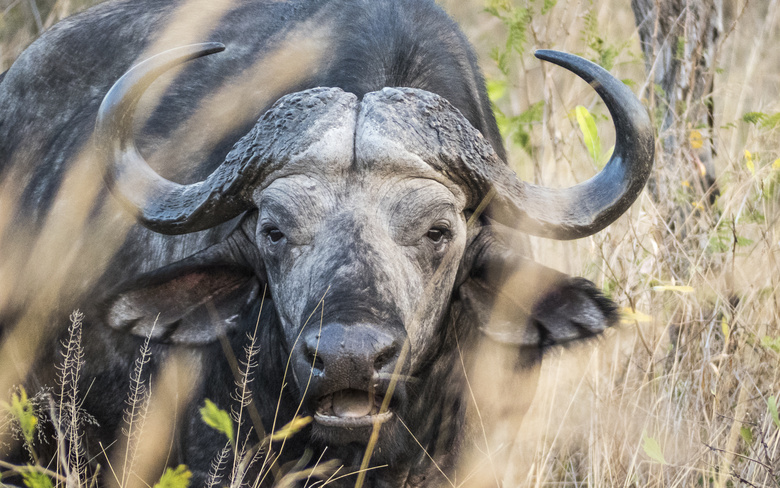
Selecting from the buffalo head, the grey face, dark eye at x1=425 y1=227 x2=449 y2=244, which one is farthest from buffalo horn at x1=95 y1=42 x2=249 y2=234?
dark eye at x1=425 y1=227 x2=449 y2=244

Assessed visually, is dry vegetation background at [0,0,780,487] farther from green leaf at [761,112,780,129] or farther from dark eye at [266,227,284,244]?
dark eye at [266,227,284,244]

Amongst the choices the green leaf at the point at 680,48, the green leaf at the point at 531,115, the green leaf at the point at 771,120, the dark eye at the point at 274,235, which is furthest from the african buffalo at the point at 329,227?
the green leaf at the point at 771,120

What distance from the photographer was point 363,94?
341 cm

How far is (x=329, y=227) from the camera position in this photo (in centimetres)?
298

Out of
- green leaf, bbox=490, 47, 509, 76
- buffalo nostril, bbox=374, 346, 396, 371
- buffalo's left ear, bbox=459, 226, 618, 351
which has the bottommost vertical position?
buffalo's left ear, bbox=459, 226, 618, 351

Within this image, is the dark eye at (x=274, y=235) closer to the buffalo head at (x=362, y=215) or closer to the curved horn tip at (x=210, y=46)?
the buffalo head at (x=362, y=215)

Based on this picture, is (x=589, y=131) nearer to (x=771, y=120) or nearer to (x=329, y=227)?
(x=771, y=120)

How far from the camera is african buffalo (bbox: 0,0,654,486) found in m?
2.92

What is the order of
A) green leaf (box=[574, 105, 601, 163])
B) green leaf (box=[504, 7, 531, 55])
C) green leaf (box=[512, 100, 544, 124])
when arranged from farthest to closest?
green leaf (box=[512, 100, 544, 124])
green leaf (box=[504, 7, 531, 55])
green leaf (box=[574, 105, 601, 163])

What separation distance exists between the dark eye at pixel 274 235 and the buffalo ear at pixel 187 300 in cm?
31

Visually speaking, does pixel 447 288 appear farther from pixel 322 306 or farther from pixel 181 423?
pixel 181 423

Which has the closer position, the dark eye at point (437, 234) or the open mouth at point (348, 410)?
the open mouth at point (348, 410)

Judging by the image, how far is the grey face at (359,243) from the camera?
A: 274 cm

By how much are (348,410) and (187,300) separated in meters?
0.98
